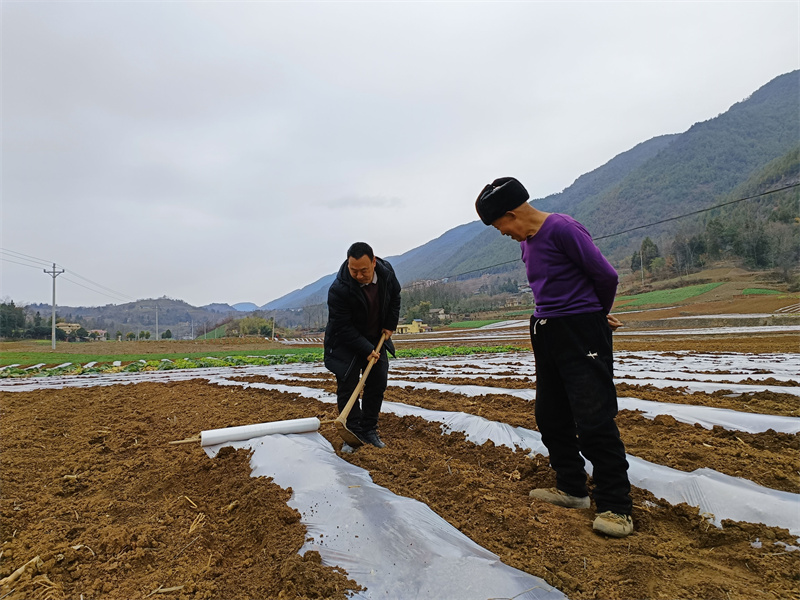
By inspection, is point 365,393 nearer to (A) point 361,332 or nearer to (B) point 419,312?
(A) point 361,332

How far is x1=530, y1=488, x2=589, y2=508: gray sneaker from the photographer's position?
2.32 m

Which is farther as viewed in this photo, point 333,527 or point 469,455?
point 469,455

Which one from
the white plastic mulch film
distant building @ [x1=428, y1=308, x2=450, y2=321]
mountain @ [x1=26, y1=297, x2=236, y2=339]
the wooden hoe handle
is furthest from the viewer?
mountain @ [x1=26, y1=297, x2=236, y2=339]

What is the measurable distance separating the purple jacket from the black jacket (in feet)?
4.82

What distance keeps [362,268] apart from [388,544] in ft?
6.39

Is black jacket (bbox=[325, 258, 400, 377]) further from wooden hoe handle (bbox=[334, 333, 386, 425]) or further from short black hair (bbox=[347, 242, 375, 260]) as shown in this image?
short black hair (bbox=[347, 242, 375, 260])

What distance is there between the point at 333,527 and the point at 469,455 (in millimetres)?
1428

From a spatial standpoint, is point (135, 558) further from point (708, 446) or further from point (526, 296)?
point (526, 296)

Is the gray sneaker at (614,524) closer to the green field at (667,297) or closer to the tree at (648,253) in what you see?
the green field at (667,297)

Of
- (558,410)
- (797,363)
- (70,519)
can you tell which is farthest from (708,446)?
(797,363)

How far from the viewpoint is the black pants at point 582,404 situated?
6.93 ft

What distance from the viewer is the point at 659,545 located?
1.85 m

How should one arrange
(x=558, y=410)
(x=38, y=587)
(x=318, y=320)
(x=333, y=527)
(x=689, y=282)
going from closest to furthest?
(x=38, y=587) < (x=333, y=527) < (x=558, y=410) < (x=689, y=282) < (x=318, y=320)

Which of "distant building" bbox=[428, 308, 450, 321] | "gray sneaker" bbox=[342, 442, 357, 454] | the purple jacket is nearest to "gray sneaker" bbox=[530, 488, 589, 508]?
the purple jacket
